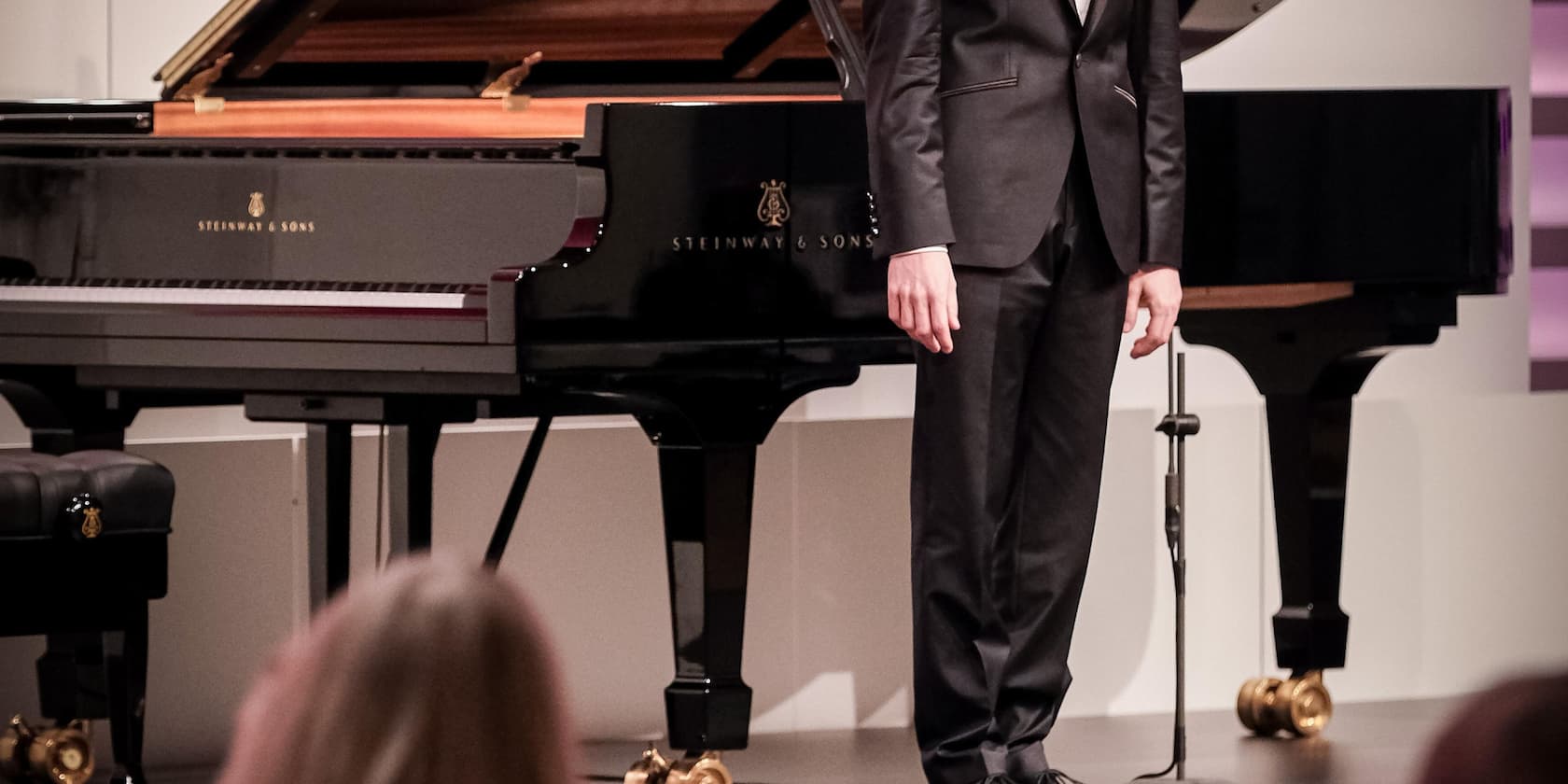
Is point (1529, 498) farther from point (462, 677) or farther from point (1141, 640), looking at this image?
point (462, 677)

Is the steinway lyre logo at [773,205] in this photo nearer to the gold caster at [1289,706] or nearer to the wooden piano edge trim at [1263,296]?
the wooden piano edge trim at [1263,296]

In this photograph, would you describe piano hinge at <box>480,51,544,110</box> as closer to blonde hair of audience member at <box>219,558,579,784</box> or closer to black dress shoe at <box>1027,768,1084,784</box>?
black dress shoe at <box>1027,768,1084,784</box>

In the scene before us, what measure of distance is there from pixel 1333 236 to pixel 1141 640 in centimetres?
127

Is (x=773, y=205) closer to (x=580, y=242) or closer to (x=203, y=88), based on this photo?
(x=580, y=242)

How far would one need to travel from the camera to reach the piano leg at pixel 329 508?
300 cm

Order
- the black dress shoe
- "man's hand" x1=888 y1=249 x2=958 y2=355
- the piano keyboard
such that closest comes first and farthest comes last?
1. "man's hand" x1=888 y1=249 x2=958 y2=355
2. the black dress shoe
3. the piano keyboard

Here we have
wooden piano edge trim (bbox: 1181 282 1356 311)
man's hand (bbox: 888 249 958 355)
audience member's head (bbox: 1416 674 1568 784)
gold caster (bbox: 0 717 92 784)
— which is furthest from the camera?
wooden piano edge trim (bbox: 1181 282 1356 311)

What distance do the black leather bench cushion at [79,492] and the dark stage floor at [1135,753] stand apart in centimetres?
74

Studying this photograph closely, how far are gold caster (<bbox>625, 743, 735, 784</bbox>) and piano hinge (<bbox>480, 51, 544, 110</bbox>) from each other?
107 cm

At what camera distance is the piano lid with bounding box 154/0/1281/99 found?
3.40 meters

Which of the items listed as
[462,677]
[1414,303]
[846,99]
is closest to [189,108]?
[846,99]

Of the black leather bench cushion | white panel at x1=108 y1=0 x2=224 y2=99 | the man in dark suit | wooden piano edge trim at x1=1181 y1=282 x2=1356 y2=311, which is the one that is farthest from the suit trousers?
white panel at x1=108 y1=0 x2=224 y2=99

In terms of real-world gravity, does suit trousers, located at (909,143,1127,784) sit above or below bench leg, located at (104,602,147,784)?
above

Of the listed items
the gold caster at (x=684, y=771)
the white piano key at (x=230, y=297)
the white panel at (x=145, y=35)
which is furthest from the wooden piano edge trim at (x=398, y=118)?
the gold caster at (x=684, y=771)
